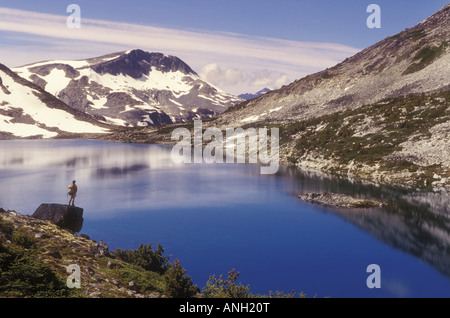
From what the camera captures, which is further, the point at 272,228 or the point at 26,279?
the point at 272,228

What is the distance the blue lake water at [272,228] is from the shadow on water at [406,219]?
0.30ft

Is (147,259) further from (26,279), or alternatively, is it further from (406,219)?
(406,219)

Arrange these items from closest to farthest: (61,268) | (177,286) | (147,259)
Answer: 1. (61,268)
2. (177,286)
3. (147,259)

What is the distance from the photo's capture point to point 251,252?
2866cm

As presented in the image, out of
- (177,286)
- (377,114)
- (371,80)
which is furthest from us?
(371,80)

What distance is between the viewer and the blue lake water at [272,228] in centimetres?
2375

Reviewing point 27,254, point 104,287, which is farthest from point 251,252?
point 27,254

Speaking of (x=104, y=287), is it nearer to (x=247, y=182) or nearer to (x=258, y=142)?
(x=247, y=182)

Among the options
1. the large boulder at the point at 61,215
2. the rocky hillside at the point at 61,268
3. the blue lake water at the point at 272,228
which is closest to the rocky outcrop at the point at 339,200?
the blue lake water at the point at 272,228

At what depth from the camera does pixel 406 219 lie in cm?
3722

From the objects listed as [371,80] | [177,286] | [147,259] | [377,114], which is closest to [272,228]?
[147,259]

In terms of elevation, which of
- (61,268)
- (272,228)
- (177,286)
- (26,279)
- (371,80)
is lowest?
(272,228)

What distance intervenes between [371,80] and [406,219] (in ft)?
315

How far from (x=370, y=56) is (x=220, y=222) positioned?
130 meters
